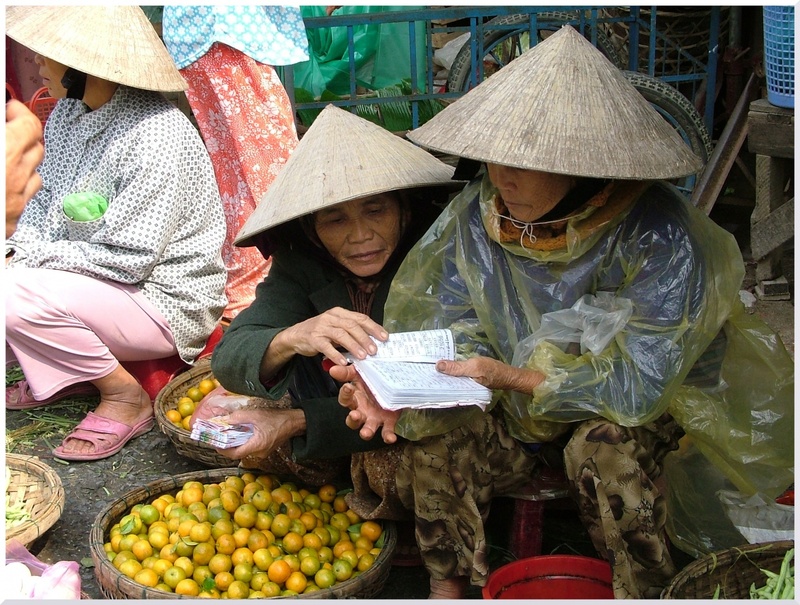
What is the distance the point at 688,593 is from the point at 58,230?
8.89 feet

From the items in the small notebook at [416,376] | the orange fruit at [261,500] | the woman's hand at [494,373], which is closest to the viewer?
the small notebook at [416,376]

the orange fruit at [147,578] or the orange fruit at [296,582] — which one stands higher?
the orange fruit at [147,578]

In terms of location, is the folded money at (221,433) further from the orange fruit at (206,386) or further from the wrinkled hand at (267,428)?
the orange fruit at (206,386)

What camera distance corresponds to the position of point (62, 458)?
372cm

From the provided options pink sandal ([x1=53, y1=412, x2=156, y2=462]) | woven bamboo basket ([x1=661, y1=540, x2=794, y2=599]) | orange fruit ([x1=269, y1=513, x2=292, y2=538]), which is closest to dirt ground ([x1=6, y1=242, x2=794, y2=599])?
pink sandal ([x1=53, y1=412, x2=156, y2=462])

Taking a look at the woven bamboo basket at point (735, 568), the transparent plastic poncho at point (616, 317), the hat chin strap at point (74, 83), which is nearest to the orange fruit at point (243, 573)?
the transparent plastic poncho at point (616, 317)

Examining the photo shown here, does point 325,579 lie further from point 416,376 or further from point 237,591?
point 416,376

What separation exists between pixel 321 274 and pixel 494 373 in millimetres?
786

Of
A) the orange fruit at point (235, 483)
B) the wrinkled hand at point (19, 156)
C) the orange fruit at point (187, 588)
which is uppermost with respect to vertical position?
the wrinkled hand at point (19, 156)

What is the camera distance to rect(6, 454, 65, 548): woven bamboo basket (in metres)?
2.91

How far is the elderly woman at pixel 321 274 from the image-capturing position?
2.73 metres

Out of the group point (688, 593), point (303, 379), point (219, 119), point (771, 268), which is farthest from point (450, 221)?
point (771, 268)

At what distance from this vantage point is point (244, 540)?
9.35ft

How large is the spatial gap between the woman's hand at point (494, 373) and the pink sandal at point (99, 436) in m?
1.85
